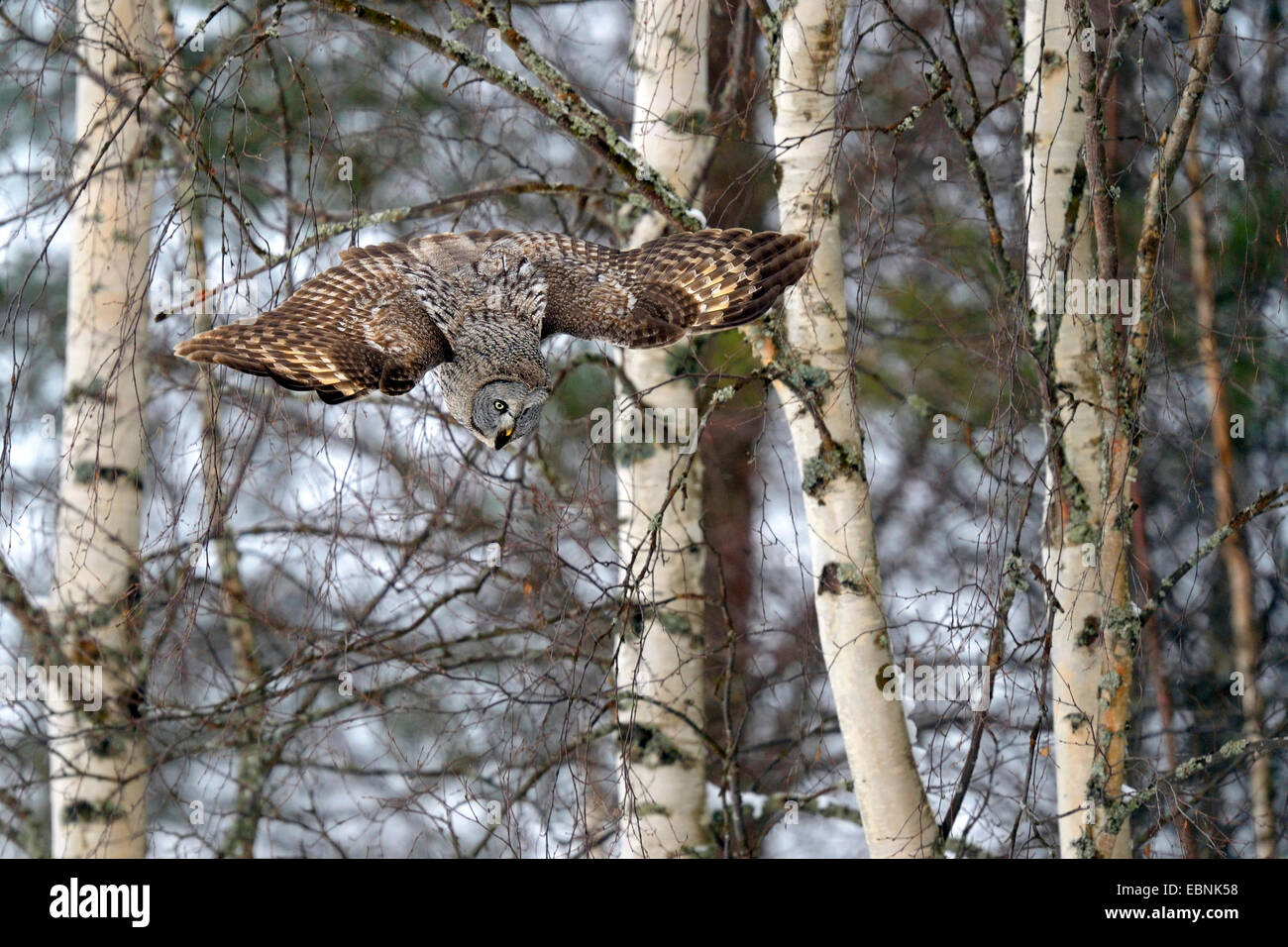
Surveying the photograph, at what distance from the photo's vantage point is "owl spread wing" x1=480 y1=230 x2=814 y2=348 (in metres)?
3.50

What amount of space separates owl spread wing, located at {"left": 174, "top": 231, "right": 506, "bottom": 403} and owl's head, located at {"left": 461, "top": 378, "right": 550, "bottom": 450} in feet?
0.54

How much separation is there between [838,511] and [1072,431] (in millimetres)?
806

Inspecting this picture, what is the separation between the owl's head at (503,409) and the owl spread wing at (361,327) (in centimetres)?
17

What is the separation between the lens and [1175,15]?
319 inches

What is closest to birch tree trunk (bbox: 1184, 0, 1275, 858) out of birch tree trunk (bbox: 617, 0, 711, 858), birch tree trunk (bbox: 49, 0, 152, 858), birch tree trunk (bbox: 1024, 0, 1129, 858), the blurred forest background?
the blurred forest background

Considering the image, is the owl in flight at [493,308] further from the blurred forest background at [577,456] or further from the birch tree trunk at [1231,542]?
the birch tree trunk at [1231,542]

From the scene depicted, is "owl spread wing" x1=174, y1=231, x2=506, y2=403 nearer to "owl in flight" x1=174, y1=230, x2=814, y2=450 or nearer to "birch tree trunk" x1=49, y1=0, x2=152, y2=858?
"owl in flight" x1=174, y1=230, x2=814, y2=450

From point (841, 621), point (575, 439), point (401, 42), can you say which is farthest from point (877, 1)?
point (401, 42)

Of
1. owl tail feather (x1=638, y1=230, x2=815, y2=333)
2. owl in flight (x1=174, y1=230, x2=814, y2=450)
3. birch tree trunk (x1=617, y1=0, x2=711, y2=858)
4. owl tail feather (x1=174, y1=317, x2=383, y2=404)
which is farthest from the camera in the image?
birch tree trunk (x1=617, y1=0, x2=711, y2=858)

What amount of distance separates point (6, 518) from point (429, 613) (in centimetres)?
191

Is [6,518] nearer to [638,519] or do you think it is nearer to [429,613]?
[429,613]

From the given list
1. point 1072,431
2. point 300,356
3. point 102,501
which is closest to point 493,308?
point 300,356

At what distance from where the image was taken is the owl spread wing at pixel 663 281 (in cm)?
350

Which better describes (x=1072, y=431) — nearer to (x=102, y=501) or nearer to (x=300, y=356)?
(x=300, y=356)
